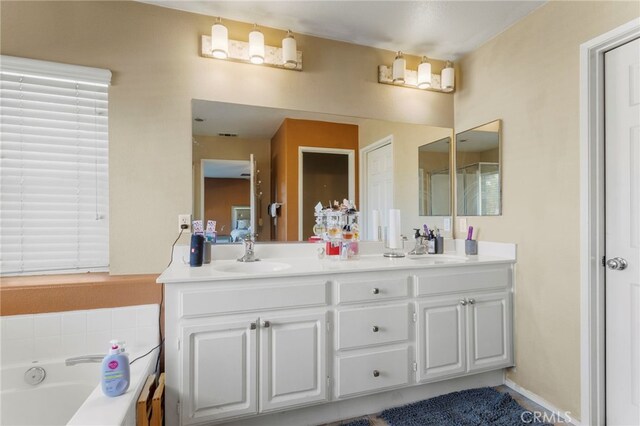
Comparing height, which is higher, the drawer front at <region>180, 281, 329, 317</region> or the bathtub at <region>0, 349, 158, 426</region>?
the drawer front at <region>180, 281, 329, 317</region>

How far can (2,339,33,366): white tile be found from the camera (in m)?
1.51

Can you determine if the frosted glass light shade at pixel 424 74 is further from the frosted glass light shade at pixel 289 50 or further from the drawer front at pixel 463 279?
the drawer front at pixel 463 279

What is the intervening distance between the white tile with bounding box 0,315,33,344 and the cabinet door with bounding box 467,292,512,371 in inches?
90.7

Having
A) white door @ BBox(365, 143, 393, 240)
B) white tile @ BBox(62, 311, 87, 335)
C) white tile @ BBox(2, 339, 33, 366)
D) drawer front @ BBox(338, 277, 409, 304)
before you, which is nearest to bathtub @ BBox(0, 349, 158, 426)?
white tile @ BBox(2, 339, 33, 366)

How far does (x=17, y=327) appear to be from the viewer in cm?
153

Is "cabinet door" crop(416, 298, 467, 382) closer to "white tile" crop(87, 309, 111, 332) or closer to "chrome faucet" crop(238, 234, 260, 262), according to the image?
"chrome faucet" crop(238, 234, 260, 262)

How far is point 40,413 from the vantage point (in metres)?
1.46

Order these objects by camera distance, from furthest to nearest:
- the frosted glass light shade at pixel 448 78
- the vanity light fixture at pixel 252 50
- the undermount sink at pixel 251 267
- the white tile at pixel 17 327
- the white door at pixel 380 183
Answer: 1. the frosted glass light shade at pixel 448 78
2. the white door at pixel 380 183
3. the vanity light fixture at pixel 252 50
4. the undermount sink at pixel 251 267
5. the white tile at pixel 17 327

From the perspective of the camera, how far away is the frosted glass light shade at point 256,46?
1.93m

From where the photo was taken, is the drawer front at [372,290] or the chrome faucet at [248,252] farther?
the chrome faucet at [248,252]

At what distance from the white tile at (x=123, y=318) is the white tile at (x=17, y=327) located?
1.14 ft

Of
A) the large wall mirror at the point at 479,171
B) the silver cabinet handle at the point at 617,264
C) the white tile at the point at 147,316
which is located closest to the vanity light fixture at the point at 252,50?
the large wall mirror at the point at 479,171

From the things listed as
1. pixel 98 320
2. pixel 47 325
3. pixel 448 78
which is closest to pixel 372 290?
pixel 98 320

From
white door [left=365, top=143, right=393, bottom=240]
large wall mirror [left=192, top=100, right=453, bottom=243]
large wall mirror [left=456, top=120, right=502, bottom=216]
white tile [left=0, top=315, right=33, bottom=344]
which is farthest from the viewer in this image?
white door [left=365, top=143, right=393, bottom=240]
